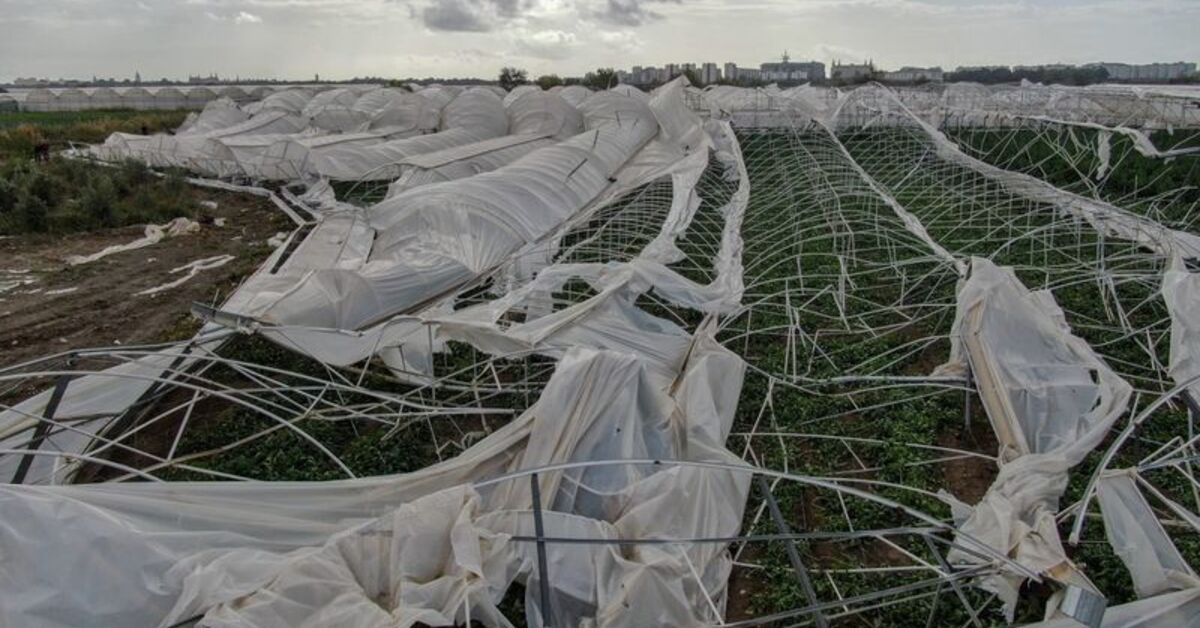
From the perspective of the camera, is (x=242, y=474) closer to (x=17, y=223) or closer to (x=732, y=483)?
(x=732, y=483)

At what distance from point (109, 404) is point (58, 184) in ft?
52.7

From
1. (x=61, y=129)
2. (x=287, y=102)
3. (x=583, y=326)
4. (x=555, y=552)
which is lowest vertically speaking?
(x=555, y=552)

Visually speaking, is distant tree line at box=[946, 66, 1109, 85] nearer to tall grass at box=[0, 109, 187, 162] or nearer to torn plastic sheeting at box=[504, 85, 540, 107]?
torn plastic sheeting at box=[504, 85, 540, 107]

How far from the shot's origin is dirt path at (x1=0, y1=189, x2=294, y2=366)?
35.8 feet

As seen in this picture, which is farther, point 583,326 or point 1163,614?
point 583,326

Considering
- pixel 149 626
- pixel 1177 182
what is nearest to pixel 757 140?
pixel 1177 182

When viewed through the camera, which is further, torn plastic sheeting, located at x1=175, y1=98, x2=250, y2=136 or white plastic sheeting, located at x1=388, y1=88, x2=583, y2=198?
torn plastic sheeting, located at x1=175, y1=98, x2=250, y2=136

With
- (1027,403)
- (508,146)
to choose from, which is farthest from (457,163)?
(1027,403)

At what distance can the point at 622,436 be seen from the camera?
18.8 feet

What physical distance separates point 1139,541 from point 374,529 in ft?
13.5

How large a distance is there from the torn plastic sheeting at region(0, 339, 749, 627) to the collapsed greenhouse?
0.02 meters

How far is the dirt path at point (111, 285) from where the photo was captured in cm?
1091

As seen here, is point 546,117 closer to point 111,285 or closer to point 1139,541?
point 111,285

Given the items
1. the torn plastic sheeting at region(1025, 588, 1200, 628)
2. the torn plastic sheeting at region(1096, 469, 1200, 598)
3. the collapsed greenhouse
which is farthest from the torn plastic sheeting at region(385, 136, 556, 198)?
the torn plastic sheeting at region(1025, 588, 1200, 628)
